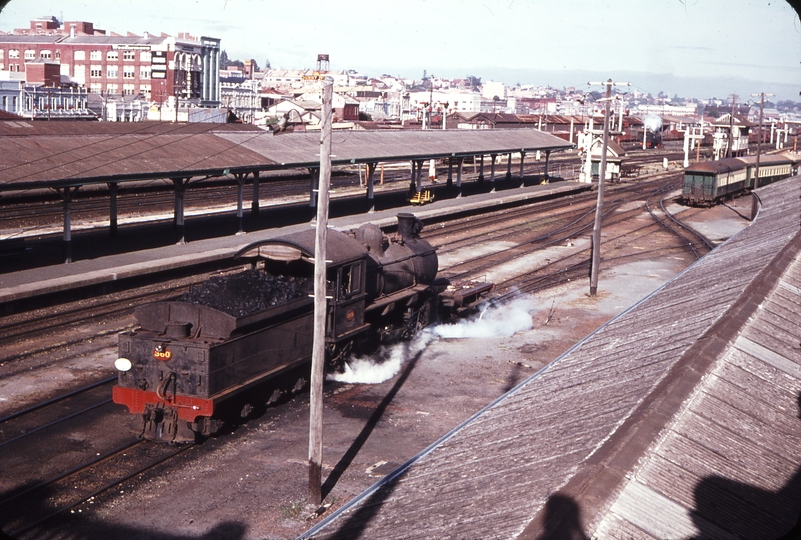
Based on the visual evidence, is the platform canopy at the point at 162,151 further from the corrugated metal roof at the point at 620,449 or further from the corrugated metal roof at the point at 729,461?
the corrugated metal roof at the point at 729,461

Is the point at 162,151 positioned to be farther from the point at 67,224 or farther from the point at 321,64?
the point at 321,64

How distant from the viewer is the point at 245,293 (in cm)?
1498

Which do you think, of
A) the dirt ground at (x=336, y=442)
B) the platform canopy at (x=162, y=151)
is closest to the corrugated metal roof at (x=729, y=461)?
the dirt ground at (x=336, y=442)

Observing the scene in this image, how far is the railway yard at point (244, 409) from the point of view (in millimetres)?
12023

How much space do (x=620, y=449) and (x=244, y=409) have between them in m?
9.73

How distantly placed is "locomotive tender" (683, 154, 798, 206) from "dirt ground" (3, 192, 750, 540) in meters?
33.4

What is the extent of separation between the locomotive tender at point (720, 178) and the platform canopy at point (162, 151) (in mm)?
14533

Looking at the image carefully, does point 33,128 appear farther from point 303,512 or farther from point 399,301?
point 303,512

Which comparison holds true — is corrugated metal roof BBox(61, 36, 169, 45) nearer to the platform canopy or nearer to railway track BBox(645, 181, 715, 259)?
the platform canopy

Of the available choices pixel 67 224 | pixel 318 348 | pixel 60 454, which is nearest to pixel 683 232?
pixel 67 224

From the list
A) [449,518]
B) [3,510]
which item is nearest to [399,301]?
[3,510]

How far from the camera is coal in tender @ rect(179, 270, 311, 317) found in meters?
14.5

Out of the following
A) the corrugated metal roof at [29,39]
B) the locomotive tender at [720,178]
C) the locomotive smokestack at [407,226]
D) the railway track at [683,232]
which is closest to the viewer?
the locomotive smokestack at [407,226]

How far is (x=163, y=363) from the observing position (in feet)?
45.5
